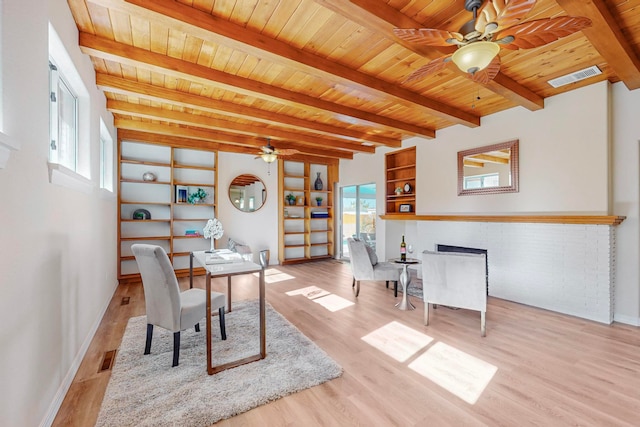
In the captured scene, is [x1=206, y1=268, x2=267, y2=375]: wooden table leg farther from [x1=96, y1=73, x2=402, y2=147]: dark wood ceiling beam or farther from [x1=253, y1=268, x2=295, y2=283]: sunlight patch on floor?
[x1=253, y1=268, x2=295, y2=283]: sunlight patch on floor

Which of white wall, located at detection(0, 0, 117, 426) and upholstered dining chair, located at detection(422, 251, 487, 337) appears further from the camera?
upholstered dining chair, located at detection(422, 251, 487, 337)

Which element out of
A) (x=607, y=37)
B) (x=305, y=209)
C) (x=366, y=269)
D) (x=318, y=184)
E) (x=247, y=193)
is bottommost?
(x=366, y=269)

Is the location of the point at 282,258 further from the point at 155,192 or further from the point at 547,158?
the point at 547,158

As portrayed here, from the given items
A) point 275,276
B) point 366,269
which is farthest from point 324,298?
point 275,276

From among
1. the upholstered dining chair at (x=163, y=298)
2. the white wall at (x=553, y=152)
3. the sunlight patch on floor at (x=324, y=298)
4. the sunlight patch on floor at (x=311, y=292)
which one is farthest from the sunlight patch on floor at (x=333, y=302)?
the white wall at (x=553, y=152)

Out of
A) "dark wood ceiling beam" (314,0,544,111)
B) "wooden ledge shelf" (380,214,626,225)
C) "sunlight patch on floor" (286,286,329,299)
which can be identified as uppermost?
"dark wood ceiling beam" (314,0,544,111)

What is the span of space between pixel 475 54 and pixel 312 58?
4.58 feet

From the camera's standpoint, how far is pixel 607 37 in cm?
218

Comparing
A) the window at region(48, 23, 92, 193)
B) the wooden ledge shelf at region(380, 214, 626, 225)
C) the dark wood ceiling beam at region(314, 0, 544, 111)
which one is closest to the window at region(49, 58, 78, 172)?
the window at region(48, 23, 92, 193)

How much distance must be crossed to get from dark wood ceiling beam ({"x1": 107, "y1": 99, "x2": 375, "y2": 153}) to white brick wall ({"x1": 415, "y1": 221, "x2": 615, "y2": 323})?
3.04 m

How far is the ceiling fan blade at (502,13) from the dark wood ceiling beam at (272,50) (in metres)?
1.36

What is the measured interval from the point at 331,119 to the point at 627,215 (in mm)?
3843

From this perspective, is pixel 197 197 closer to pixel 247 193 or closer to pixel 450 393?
pixel 247 193

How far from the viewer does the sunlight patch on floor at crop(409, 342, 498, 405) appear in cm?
198
